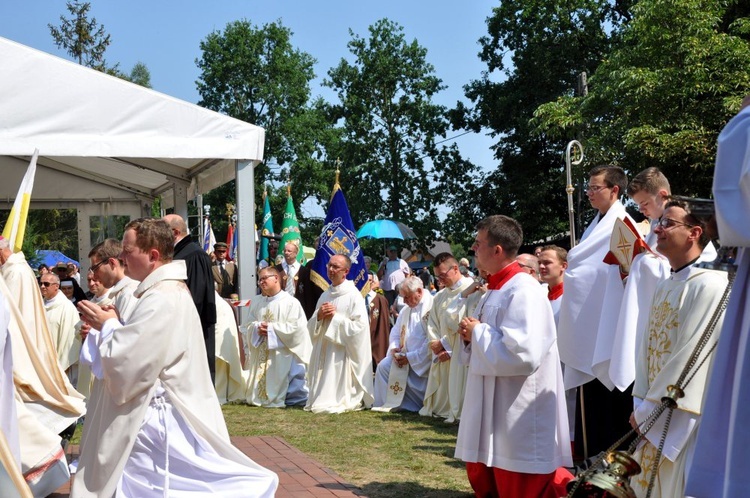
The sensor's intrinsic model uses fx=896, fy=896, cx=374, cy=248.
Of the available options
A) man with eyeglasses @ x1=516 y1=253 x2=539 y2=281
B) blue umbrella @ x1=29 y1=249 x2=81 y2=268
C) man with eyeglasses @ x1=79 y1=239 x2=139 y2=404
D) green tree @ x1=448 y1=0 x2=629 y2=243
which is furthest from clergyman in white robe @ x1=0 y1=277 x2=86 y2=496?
green tree @ x1=448 y1=0 x2=629 y2=243

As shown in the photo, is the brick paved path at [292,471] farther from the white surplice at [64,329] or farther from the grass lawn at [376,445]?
the white surplice at [64,329]

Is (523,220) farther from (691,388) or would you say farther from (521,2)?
(691,388)

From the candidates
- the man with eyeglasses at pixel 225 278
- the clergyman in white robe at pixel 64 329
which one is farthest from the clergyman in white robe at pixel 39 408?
the man with eyeglasses at pixel 225 278

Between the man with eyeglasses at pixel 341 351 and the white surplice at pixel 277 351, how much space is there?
0.37 m

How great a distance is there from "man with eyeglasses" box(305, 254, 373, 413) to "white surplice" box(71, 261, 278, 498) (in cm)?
625

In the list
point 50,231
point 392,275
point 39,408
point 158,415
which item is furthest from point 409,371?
point 50,231

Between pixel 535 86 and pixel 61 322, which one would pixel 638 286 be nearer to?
pixel 61 322

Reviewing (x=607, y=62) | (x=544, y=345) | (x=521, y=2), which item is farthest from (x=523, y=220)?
(x=544, y=345)

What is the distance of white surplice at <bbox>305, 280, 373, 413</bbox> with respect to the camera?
11.6 metres

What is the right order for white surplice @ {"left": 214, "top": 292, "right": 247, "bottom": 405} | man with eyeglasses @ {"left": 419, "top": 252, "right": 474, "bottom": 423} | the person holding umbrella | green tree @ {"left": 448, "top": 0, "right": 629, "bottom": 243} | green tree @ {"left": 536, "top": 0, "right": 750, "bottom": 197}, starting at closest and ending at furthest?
man with eyeglasses @ {"left": 419, "top": 252, "right": 474, "bottom": 423} → white surplice @ {"left": 214, "top": 292, "right": 247, "bottom": 405} → green tree @ {"left": 536, "top": 0, "right": 750, "bottom": 197} → the person holding umbrella → green tree @ {"left": 448, "top": 0, "right": 629, "bottom": 243}

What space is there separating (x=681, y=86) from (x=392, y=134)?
21.6 metres

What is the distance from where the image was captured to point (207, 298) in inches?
367

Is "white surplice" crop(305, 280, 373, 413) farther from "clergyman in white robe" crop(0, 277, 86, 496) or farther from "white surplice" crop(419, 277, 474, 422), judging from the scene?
"clergyman in white robe" crop(0, 277, 86, 496)

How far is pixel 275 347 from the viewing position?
478 inches
